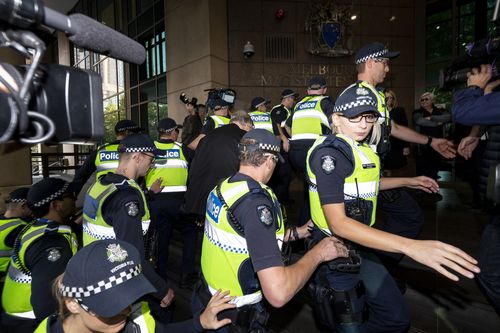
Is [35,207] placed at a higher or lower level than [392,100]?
lower

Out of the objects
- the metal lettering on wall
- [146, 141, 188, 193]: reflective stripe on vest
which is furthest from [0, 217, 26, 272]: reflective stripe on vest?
the metal lettering on wall

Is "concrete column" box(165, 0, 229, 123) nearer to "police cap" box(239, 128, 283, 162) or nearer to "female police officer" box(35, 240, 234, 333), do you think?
"police cap" box(239, 128, 283, 162)

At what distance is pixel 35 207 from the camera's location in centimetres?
254

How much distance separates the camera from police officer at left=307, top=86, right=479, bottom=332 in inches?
76.7

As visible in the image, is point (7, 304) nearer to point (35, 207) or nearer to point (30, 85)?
point (35, 207)

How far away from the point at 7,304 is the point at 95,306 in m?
1.52

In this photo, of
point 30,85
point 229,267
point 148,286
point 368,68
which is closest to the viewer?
point 30,85

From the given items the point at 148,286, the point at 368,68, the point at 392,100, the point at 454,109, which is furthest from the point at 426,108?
the point at 148,286

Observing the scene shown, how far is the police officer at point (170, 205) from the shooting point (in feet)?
13.7

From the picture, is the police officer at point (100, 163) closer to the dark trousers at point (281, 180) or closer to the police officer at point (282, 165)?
the police officer at point (282, 165)

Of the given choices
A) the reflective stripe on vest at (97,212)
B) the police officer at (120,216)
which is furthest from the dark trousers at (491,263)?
the reflective stripe on vest at (97,212)

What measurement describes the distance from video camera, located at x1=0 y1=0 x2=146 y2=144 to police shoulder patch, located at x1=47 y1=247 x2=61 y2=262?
140cm

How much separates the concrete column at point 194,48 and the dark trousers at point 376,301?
25.8ft

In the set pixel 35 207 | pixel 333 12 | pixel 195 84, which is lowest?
pixel 35 207
